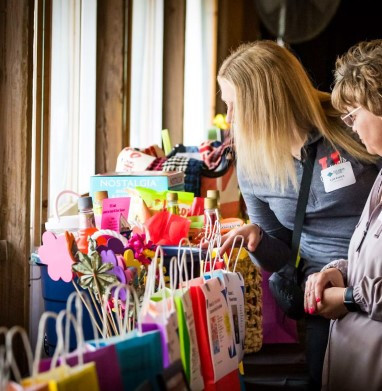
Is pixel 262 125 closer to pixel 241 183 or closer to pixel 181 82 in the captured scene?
pixel 241 183

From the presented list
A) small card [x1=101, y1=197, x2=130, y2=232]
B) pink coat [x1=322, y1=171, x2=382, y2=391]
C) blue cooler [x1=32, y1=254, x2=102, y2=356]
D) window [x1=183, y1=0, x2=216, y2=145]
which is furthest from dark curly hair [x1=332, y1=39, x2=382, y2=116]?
window [x1=183, y1=0, x2=216, y2=145]

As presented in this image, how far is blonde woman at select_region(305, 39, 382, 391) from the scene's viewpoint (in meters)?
1.85

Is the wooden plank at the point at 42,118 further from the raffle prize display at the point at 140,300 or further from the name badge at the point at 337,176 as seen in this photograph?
the name badge at the point at 337,176

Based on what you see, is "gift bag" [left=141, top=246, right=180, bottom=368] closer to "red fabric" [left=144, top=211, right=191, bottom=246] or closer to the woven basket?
"red fabric" [left=144, top=211, right=191, bottom=246]

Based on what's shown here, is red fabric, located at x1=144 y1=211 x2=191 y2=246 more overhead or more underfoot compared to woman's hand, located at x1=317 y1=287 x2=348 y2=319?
more overhead

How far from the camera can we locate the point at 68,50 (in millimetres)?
3945

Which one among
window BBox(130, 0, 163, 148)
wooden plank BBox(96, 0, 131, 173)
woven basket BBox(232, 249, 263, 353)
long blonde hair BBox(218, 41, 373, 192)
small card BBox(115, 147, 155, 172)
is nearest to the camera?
long blonde hair BBox(218, 41, 373, 192)

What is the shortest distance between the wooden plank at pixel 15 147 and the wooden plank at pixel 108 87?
1.74m

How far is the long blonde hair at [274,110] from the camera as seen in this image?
2.55 meters

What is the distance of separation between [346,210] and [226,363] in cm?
108

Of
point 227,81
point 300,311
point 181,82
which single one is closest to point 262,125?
point 227,81

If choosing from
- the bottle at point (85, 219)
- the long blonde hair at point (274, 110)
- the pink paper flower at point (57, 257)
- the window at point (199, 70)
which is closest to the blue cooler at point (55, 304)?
the bottle at point (85, 219)

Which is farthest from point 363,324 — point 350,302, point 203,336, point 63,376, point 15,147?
point 15,147

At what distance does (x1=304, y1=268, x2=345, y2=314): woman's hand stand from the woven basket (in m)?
0.88
